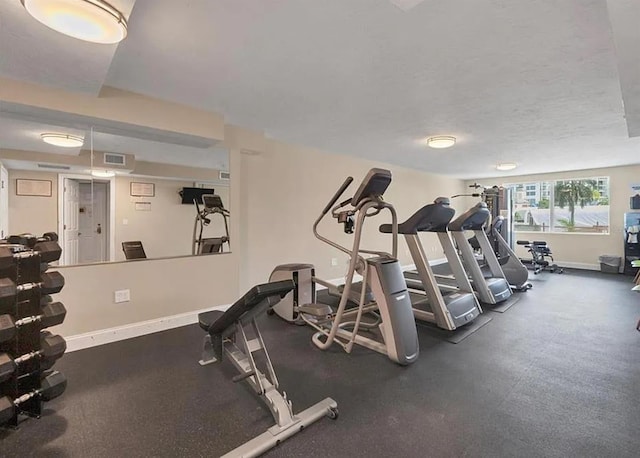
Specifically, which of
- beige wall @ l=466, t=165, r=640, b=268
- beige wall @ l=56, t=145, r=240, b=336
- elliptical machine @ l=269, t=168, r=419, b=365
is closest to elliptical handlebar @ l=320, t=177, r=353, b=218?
elliptical machine @ l=269, t=168, r=419, b=365

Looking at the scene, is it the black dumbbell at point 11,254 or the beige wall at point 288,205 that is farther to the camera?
the beige wall at point 288,205

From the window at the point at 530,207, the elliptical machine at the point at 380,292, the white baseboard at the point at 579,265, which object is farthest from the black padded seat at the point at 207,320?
the white baseboard at the point at 579,265

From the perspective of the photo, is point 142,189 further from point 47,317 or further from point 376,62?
point 376,62

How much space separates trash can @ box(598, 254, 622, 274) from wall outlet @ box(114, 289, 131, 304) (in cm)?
839

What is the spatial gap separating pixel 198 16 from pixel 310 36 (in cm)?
63

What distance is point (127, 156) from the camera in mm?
3186

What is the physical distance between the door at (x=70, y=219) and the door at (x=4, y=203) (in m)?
0.37

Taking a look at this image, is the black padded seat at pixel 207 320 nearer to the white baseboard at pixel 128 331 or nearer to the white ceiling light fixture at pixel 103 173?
the white baseboard at pixel 128 331

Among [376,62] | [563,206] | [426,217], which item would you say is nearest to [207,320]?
[376,62]

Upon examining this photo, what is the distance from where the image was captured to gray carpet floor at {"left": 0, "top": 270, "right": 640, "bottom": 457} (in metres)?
1.66

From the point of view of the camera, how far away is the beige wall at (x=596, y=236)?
6.47 m

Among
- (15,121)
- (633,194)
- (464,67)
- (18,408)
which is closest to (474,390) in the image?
(464,67)

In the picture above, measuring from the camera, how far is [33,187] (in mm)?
2691

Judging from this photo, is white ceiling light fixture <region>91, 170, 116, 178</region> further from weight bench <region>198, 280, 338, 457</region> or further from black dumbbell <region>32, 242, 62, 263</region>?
weight bench <region>198, 280, 338, 457</region>
